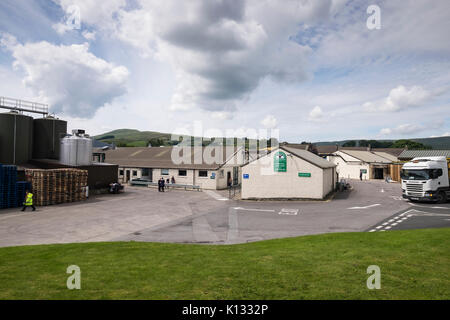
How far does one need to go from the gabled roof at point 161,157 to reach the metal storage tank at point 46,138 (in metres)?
10.9

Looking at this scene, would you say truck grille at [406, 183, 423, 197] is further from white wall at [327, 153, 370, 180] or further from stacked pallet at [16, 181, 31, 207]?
stacked pallet at [16, 181, 31, 207]

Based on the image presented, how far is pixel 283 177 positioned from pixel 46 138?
2697cm

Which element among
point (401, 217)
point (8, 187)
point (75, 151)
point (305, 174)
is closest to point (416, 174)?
point (401, 217)

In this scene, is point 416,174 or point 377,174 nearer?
point 416,174

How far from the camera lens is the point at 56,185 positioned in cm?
2238

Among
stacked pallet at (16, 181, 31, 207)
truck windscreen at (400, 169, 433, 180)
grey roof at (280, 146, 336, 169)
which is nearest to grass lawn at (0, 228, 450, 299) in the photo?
stacked pallet at (16, 181, 31, 207)

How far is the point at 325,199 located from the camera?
25.4 meters

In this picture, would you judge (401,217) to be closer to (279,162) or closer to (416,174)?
(416,174)

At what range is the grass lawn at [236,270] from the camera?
542 cm

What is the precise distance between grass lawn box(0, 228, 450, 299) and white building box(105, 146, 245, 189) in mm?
24031

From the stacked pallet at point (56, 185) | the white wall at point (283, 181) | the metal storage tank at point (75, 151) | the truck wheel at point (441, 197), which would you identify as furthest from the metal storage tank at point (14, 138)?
the truck wheel at point (441, 197)

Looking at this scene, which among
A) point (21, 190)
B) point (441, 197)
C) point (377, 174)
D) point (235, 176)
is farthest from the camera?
point (377, 174)

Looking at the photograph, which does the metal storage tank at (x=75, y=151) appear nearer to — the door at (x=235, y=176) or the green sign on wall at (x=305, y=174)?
the door at (x=235, y=176)
